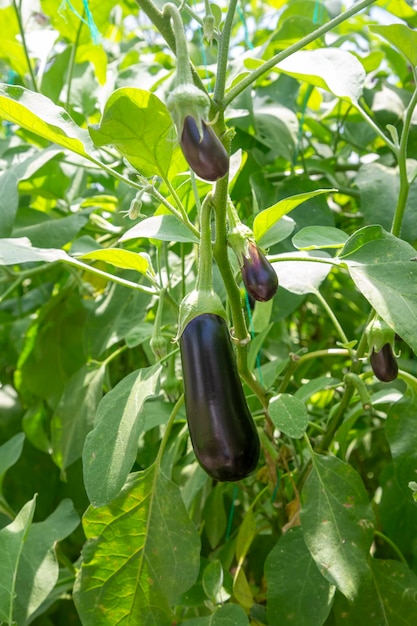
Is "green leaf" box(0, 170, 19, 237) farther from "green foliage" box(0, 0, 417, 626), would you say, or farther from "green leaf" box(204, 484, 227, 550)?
"green leaf" box(204, 484, 227, 550)

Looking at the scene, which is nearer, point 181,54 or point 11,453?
point 181,54

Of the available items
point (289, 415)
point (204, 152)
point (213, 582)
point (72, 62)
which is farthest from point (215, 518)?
point (72, 62)

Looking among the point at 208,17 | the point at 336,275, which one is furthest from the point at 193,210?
the point at 336,275

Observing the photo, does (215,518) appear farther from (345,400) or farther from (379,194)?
(379,194)

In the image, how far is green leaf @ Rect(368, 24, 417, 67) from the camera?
0.59 m

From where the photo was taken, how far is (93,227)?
3.05ft

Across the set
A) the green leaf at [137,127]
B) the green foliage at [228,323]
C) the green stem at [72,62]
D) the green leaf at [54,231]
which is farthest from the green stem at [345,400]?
the green stem at [72,62]

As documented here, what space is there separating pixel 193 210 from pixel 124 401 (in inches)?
9.4

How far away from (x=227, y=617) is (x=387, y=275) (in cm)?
31

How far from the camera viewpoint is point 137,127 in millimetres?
455

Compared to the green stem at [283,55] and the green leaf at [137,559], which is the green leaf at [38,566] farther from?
the green stem at [283,55]

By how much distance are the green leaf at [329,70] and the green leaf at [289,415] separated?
0.82ft

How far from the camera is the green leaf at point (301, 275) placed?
0.63m

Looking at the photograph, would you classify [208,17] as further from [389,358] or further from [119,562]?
[119,562]
